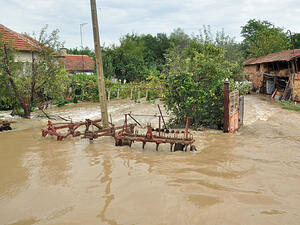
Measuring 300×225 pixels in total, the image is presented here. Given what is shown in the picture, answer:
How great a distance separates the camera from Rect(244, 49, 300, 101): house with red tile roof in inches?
755

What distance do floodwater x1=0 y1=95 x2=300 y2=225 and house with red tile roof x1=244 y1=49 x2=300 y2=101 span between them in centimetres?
1142

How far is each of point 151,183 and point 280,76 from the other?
22.0m

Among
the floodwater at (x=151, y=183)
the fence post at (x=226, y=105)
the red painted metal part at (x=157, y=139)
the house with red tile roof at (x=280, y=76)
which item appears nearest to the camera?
the floodwater at (x=151, y=183)

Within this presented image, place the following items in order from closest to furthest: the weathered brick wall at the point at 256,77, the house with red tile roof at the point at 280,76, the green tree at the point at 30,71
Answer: the green tree at the point at 30,71
the house with red tile roof at the point at 280,76
the weathered brick wall at the point at 256,77

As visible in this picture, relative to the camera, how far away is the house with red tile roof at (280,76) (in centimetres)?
1917

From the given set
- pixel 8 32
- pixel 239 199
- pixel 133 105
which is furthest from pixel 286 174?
pixel 8 32

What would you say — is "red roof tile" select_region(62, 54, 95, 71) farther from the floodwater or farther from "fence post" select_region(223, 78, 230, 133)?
"fence post" select_region(223, 78, 230, 133)

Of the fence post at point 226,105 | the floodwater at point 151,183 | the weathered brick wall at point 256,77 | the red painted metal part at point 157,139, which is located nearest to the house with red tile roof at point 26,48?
the floodwater at point 151,183

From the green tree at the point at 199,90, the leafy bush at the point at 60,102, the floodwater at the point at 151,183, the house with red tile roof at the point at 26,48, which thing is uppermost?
the house with red tile roof at the point at 26,48

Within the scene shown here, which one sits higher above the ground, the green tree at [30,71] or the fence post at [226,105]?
the green tree at [30,71]

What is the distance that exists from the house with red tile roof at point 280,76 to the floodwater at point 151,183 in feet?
37.5

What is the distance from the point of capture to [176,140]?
7.13 metres

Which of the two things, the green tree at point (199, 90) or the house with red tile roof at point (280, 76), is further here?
the house with red tile roof at point (280, 76)

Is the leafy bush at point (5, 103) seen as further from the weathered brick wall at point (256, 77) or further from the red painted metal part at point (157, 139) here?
the weathered brick wall at point (256, 77)
